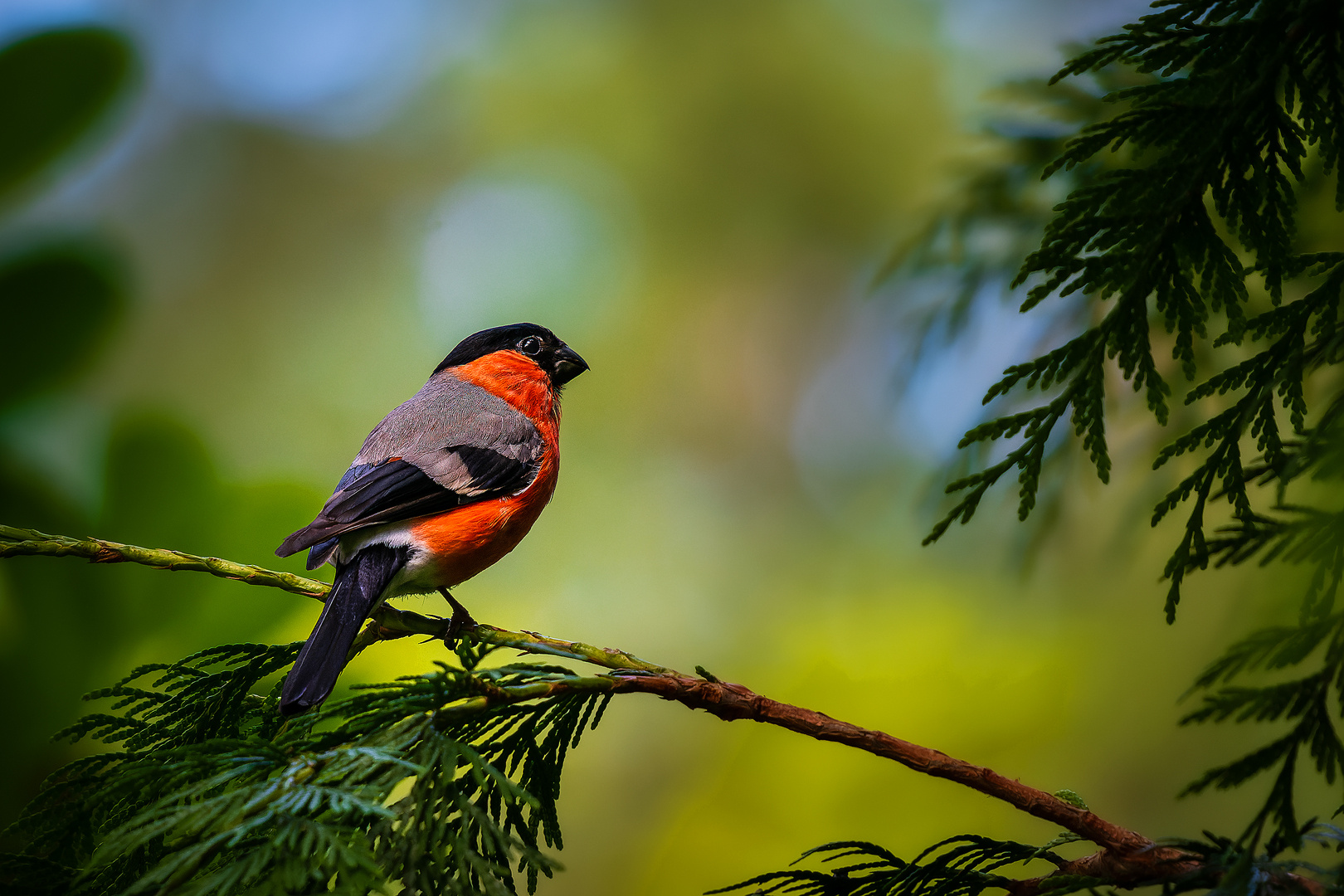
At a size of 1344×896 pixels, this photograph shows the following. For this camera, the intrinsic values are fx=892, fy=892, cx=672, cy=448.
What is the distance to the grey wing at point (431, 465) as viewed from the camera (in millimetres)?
1629

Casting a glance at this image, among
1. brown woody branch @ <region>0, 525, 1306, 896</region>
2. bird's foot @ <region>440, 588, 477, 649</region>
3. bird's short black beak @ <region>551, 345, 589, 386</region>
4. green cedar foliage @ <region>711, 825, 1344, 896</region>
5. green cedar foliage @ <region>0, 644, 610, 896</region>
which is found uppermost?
bird's short black beak @ <region>551, 345, 589, 386</region>

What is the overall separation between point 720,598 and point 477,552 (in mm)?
3342

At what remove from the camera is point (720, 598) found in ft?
16.6

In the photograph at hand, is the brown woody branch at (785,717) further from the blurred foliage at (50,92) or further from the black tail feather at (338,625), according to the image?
the blurred foliage at (50,92)

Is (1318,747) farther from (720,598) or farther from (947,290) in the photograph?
(720,598)

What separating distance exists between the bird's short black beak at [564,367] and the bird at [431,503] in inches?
2.3

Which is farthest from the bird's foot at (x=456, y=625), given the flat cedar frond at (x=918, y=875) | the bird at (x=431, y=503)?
the flat cedar frond at (x=918, y=875)

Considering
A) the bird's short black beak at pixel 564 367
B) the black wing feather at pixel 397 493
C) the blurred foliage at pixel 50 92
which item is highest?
the blurred foliage at pixel 50 92

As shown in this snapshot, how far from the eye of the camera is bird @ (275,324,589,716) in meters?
1.45

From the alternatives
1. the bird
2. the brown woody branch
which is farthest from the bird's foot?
the brown woody branch

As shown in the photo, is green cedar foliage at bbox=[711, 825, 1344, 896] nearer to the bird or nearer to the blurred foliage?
the bird

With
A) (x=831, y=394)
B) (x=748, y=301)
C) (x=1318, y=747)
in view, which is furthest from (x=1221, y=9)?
(x=748, y=301)

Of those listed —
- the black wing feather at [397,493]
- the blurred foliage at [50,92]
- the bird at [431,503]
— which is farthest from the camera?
the blurred foliage at [50,92]

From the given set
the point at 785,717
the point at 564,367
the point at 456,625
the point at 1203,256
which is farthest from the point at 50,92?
the point at 1203,256
